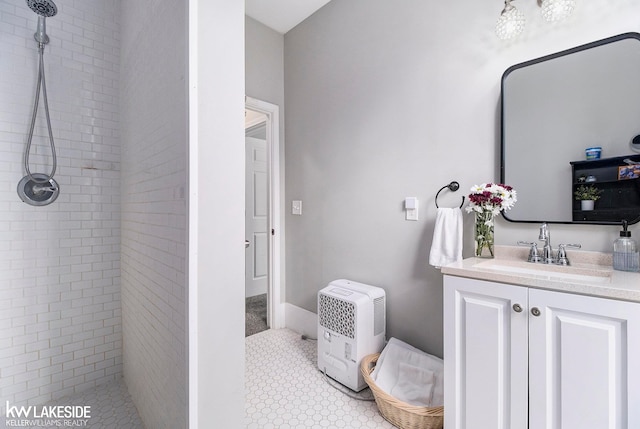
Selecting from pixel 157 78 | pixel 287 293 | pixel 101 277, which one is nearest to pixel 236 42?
pixel 157 78

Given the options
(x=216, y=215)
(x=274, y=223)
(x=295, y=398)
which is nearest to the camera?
(x=216, y=215)

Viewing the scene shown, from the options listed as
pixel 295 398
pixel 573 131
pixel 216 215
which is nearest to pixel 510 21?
pixel 573 131

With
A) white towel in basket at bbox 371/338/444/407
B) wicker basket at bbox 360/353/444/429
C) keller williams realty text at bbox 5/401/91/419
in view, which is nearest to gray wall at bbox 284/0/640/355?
white towel in basket at bbox 371/338/444/407

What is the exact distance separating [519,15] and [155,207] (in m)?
1.99

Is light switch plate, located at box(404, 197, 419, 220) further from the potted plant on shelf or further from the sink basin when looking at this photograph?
the potted plant on shelf

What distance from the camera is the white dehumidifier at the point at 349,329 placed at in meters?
1.81

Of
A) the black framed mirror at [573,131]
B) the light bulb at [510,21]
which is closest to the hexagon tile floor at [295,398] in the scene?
the black framed mirror at [573,131]

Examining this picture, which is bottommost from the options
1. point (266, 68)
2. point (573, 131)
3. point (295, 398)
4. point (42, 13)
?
point (295, 398)

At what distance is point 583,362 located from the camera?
3.15 feet

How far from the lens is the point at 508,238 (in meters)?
1.52

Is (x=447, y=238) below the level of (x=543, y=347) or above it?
above

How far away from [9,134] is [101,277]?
97 centimetres

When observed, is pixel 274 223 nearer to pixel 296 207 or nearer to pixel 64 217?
pixel 296 207

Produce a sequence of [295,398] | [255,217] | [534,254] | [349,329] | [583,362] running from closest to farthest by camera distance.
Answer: [583,362] < [534,254] < [295,398] < [349,329] < [255,217]
